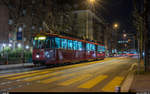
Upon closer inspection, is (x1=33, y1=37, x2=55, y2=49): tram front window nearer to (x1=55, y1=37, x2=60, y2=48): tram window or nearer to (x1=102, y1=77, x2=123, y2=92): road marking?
(x1=55, y1=37, x2=60, y2=48): tram window

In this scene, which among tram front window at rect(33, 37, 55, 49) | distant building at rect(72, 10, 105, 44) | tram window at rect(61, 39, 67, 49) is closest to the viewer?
tram front window at rect(33, 37, 55, 49)

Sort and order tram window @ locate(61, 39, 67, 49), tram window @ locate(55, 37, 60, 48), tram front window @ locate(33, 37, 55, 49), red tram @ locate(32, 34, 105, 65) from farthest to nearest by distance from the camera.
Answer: tram window @ locate(61, 39, 67, 49), tram window @ locate(55, 37, 60, 48), tram front window @ locate(33, 37, 55, 49), red tram @ locate(32, 34, 105, 65)

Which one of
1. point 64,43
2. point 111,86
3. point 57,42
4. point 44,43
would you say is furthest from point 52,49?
point 111,86

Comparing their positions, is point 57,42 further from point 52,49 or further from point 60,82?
point 60,82

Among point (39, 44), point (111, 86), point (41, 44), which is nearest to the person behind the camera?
point (111, 86)

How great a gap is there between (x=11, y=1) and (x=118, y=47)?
234 feet

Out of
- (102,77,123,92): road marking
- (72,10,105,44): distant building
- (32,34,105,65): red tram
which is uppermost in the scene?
(72,10,105,44): distant building

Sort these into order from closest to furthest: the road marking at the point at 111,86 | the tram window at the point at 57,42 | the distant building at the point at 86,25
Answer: the road marking at the point at 111,86 → the tram window at the point at 57,42 → the distant building at the point at 86,25

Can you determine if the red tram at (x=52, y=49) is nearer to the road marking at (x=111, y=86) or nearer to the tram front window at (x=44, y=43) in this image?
the tram front window at (x=44, y=43)

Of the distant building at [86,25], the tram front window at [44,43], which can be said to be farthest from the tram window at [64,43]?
the distant building at [86,25]

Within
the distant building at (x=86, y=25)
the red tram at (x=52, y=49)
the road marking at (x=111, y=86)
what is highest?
the distant building at (x=86, y=25)

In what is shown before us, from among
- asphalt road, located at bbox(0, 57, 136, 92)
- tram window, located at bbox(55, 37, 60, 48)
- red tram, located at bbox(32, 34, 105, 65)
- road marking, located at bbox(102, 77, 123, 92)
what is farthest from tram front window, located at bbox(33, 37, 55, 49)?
road marking, located at bbox(102, 77, 123, 92)

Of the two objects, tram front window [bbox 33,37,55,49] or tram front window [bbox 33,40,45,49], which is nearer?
tram front window [bbox 33,37,55,49]

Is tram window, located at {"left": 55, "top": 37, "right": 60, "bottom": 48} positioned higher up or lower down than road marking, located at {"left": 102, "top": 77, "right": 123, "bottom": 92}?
higher up
